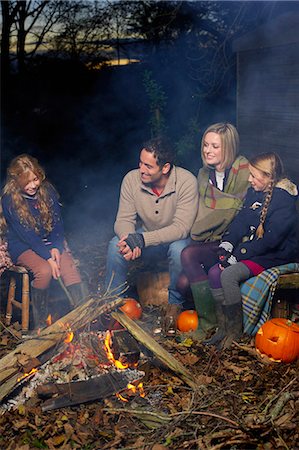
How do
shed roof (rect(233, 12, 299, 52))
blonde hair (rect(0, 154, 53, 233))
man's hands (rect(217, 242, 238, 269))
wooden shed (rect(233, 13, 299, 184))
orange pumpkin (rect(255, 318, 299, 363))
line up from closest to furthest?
orange pumpkin (rect(255, 318, 299, 363)), man's hands (rect(217, 242, 238, 269)), blonde hair (rect(0, 154, 53, 233)), shed roof (rect(233, 12, 299, 52)), wooden shed (rect(233, 13, 299, 184))

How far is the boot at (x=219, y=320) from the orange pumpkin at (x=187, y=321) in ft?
0.82

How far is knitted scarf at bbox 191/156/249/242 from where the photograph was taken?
557cm

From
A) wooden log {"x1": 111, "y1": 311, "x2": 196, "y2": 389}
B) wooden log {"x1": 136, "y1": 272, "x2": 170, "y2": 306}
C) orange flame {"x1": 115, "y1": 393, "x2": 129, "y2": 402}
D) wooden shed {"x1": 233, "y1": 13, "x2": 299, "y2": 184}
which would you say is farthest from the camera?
wooden shed {"x1": 233, "y1": 13, "x2": 299, "y2": 184}

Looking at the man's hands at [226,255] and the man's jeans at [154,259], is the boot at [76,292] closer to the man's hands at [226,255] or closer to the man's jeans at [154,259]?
the man's jeans at [154,259]

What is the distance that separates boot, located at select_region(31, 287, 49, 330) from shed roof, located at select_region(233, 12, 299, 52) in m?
3.88

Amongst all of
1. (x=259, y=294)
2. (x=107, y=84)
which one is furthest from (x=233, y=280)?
(x=107, y=84)

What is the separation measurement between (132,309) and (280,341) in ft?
5.00

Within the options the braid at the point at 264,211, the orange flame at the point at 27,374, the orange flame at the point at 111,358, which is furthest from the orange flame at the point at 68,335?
the braid at the point at 264,211

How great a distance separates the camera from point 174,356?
497cm

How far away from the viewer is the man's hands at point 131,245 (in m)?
5.55

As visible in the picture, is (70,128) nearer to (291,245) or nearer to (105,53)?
(105,53)

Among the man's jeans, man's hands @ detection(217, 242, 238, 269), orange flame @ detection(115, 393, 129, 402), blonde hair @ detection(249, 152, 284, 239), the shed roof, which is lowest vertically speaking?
orange flame @ detection(115, 393, 129, 402)

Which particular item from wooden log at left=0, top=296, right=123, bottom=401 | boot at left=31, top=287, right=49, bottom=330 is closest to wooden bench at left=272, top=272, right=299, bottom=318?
wooden log at left=0, top=296, right=123, bottom=401

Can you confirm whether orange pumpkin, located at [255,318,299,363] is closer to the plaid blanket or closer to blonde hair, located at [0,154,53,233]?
the plaid blanket
